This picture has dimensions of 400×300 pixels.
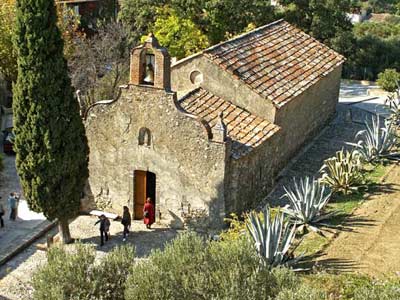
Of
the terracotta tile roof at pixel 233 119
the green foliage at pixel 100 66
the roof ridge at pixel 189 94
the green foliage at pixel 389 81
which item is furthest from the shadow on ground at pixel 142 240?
the green foliage at pixel 389 81

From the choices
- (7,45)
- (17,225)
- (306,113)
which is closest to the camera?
(17,225)

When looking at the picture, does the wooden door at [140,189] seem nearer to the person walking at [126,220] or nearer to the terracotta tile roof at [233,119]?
the person walking at [126,220]

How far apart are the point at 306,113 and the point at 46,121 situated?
11.6 metres

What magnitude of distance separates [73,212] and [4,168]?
8260 millimetres

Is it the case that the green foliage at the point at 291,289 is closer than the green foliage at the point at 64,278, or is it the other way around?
the green foliage at the point at 291,289

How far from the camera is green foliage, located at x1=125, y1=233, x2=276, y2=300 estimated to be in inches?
406

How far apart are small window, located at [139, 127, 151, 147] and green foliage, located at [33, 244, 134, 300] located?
301 inches

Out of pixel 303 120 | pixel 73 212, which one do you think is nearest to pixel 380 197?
pixel 303 120

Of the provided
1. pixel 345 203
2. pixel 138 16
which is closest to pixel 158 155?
pixel 345 203

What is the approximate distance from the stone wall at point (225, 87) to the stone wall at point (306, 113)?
1.95 feet

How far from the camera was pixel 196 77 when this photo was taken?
72.6ft

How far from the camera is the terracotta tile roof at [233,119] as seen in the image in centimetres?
1990

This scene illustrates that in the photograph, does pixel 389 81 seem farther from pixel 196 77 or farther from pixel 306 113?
pixel 196 77

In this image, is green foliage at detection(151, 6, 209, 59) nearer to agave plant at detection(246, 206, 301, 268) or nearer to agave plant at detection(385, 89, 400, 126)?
agave plant at detection(385, 89, 400, 126)
